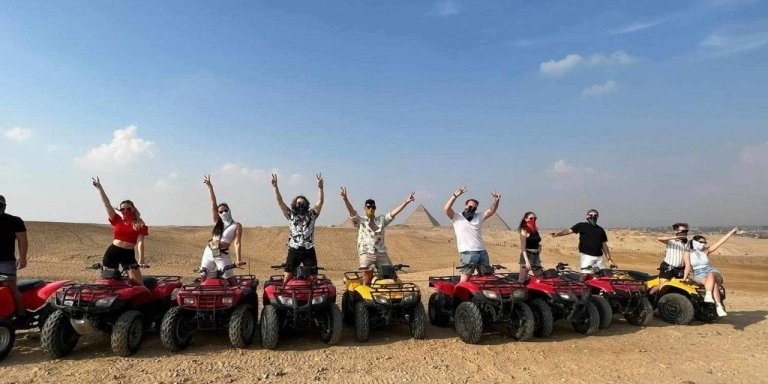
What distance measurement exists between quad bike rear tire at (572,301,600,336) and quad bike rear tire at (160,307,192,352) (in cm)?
614

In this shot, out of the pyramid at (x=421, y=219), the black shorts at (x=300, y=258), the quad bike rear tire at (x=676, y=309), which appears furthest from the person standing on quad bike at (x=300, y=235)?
the pyramid at (x=421, y=219)

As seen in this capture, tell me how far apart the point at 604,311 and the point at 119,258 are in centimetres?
793

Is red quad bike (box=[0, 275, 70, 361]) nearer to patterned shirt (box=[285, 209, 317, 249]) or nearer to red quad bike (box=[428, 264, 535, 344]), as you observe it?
patterned shirt (box=[285, 209, 317, 249])

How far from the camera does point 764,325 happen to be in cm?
901

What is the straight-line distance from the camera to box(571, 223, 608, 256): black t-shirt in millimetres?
9203

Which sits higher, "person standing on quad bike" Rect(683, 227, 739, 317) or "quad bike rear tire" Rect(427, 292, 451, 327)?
"person standing on quad bike" Rect(683, 227, 739, 317)

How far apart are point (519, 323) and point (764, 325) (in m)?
5.74

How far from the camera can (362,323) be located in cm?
684

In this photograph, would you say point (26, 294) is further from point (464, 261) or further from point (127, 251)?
point (464, 261)

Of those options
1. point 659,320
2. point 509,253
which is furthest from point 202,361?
point 509,253

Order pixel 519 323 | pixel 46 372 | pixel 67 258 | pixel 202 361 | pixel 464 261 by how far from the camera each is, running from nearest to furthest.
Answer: pixel 46 372, pixel 202 361, pixel 519 323, pixel 464 261, pixel 67 258

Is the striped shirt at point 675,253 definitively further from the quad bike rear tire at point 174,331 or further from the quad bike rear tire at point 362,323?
the quad bike rear tire at point 174,331

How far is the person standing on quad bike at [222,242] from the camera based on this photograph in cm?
719

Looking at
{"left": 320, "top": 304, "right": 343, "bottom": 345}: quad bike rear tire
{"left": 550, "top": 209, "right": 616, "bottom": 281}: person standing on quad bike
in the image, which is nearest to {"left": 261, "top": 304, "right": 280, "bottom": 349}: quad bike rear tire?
{"left": 320, "top": 304, "right": 343, "bottom": 345}: quad bike rear tire
